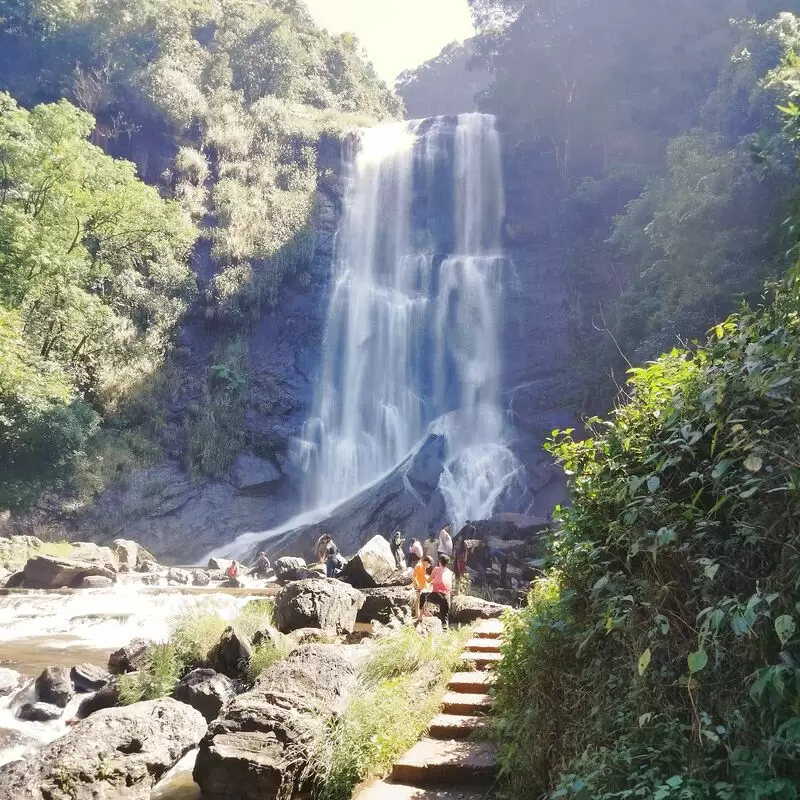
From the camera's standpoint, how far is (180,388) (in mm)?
28781

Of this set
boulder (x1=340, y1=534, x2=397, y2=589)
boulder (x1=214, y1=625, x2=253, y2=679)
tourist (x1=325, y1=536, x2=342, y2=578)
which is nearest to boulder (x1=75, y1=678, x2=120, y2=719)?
boulder (x1=214, y1=625, x2=253, y2=679)

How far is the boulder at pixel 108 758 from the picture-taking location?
16.5ft

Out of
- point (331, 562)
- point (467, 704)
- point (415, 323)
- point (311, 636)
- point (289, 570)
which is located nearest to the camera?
point (467, 704)

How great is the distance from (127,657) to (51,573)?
804cm

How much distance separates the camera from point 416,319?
103 ft

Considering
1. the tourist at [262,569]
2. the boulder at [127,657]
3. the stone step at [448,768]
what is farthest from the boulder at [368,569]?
the stone step at [448,768]

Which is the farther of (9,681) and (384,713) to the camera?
(9,681)

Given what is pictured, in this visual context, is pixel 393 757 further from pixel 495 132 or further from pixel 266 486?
pixel 495 132

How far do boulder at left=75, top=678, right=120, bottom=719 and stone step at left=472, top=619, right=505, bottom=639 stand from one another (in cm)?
459

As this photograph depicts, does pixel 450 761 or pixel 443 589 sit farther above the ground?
→ pixel 443 589

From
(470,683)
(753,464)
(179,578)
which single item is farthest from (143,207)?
(753,464)

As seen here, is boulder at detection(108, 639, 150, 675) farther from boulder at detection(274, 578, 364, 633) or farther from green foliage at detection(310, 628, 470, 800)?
green foliage at detection(310, 628, 470, 800)

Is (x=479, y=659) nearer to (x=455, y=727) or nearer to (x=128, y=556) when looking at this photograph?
(x=455, y=727)

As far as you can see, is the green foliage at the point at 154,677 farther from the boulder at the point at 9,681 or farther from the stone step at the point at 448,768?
the stone step at the point at 448,768
